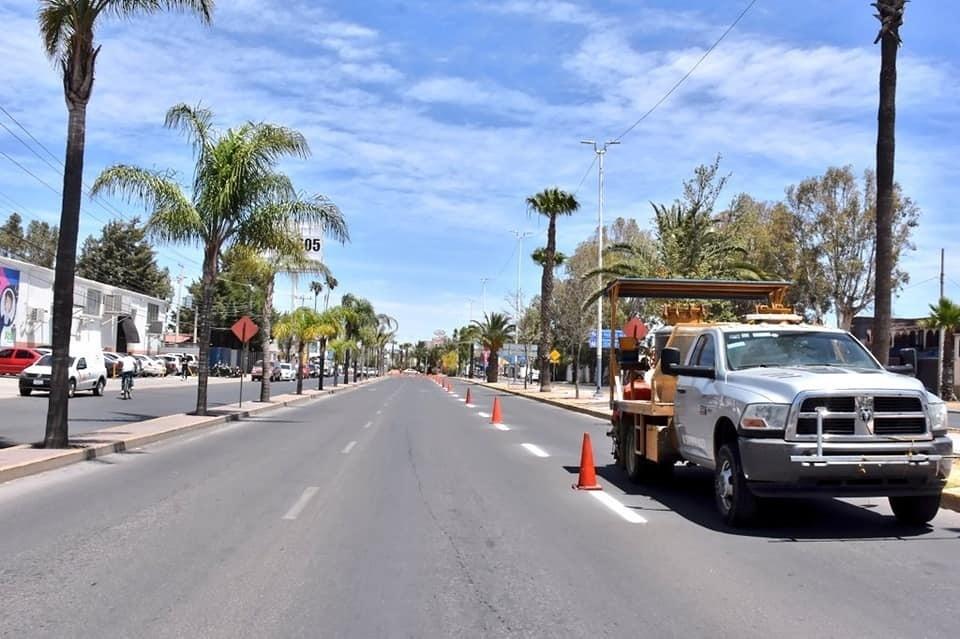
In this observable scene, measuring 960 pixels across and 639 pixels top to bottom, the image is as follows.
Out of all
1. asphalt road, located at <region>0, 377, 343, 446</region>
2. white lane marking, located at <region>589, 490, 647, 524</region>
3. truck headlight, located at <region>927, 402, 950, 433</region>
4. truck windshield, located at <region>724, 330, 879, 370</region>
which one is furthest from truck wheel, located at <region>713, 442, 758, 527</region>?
asphalt road, located at <region>0, 377, 343, 446</region>

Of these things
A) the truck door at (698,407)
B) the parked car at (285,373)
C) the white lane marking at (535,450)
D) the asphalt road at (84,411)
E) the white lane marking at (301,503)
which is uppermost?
the truck door at (698,407)

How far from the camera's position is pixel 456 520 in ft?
31.4

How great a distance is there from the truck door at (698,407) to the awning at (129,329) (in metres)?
70.3

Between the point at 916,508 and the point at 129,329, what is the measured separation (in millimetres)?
73877

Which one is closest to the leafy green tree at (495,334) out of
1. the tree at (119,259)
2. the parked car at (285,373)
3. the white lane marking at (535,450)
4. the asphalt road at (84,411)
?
the parked car at (285,373)

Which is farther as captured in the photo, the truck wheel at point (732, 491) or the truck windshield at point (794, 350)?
the truck windshield at point (794, 350)

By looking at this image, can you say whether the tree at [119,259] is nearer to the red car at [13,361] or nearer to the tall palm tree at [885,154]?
the red car at [13,361]

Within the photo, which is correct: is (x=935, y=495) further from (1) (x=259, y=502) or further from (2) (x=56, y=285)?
(2) (x=56, y=285)

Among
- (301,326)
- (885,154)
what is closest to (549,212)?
(301,326)

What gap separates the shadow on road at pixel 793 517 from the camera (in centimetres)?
884

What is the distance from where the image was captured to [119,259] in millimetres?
93688

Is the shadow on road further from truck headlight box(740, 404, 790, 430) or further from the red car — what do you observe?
the red car

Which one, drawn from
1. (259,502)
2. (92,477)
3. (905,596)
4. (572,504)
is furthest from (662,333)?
(92,477)

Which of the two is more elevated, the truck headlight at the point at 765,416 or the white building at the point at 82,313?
the white building at the point at 82,313
